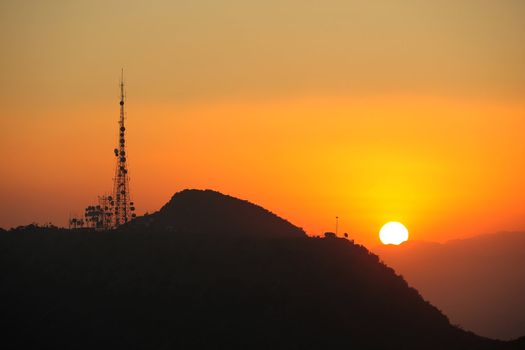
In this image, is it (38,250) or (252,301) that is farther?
(38,250)

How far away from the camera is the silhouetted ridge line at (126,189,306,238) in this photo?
114m

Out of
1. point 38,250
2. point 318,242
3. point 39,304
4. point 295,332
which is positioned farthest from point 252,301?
point 38,250

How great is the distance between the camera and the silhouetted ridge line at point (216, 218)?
11400cm

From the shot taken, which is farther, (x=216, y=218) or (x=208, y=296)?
(x=216, y=218)

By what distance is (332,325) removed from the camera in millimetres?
85688

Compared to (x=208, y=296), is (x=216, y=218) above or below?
above

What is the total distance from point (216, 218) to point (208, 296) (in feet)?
89.4

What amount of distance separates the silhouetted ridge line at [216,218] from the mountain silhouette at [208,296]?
1062cm

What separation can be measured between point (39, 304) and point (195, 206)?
104 feet

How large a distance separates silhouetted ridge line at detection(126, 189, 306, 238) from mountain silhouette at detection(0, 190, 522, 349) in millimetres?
10620

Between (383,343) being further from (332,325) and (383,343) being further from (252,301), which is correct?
(252,301)

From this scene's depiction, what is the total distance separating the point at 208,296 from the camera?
295 feet

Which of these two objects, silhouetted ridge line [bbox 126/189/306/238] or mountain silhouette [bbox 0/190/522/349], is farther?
silhouetted ridge line [bbox 126/189/306/238]

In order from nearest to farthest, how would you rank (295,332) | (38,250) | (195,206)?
1. (295,332)
2. (38,250)
3. (195,206)
